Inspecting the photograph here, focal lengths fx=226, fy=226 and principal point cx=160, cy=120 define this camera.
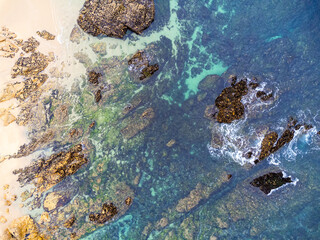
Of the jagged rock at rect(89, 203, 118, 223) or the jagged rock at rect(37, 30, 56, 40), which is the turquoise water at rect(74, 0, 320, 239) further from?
the jagged rock at rect(37, 30, 56, 40)

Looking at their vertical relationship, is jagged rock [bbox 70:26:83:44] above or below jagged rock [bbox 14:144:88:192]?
above

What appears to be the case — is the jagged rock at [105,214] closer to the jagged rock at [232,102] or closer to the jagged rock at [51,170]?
the jagged rock at [51,170]

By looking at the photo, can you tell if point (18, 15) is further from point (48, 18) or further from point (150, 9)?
point (150, 9)

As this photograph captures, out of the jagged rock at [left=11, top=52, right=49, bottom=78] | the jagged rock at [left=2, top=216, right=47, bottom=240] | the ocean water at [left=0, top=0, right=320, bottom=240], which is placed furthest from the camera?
the ocean water at [left=0, top=0, right=320, bottom=240]

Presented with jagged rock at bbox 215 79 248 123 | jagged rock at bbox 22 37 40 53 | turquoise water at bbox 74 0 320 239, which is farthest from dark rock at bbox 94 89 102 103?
jagged rock at bbox 215 79 248 123

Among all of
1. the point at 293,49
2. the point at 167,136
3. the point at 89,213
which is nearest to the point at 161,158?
the point at 167,136

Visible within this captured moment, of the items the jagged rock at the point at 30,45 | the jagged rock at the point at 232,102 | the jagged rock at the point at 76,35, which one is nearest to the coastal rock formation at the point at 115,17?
the jagged rock at the point at 76,35
